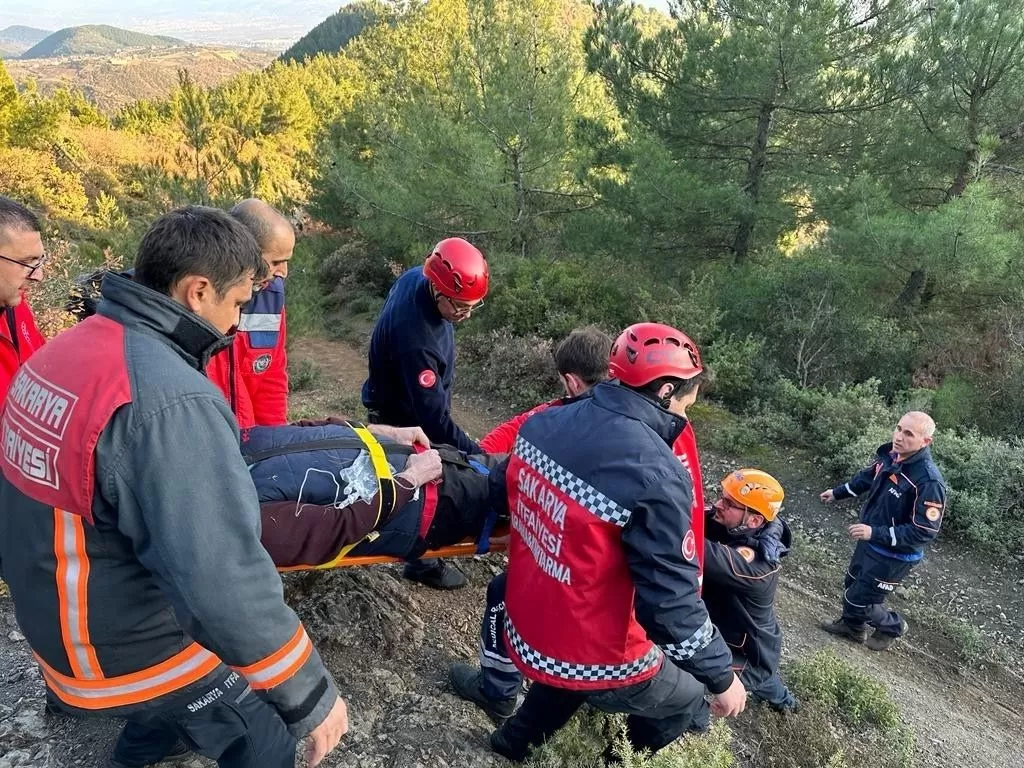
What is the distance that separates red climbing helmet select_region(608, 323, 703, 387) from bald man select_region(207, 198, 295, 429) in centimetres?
183

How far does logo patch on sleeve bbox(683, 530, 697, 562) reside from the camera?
6.79 ft

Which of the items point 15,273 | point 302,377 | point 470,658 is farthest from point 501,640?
point 302,377

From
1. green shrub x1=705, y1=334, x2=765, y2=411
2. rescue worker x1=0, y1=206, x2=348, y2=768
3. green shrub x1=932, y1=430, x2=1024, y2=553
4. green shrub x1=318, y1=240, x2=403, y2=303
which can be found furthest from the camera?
green shrub x1=318, y1=240, x2=403, y2=303

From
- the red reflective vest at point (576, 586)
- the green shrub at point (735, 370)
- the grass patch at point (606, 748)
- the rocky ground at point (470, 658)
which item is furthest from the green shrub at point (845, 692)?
the green shrub at point (735, 370)

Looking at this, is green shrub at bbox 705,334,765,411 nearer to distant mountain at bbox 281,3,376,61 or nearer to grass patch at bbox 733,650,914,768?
grass patch at bbox 733,650,914,768

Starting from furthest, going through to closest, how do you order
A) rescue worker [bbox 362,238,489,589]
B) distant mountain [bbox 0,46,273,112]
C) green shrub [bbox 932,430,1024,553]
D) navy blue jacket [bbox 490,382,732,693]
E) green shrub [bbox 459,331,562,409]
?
distant mountain [bbox 0,46,273,112], green shrub [bbox 459,331,562,409], green shrub [bbox 932,430,1024,553], rescue worker [bbox 362,238,489,589], navy blue jacket [bbox 490,382,732,693]

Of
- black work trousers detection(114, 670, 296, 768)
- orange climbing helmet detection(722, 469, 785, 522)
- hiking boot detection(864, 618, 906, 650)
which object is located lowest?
hiking boot detection(864, 618, 906, 650)

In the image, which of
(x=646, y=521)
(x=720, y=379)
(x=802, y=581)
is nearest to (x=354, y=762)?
(x=646, y=521)

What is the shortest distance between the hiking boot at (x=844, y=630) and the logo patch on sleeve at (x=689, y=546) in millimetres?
3917

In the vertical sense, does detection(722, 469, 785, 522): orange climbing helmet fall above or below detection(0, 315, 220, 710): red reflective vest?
below

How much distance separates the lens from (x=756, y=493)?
3.17 m

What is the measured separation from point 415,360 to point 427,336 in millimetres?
145

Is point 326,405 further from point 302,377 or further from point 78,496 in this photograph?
point 78,496

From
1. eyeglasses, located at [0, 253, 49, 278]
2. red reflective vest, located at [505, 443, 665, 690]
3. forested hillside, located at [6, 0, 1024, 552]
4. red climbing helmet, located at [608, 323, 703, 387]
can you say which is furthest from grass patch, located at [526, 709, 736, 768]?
forested hillside, located at [6, 0, 1024, 552]
